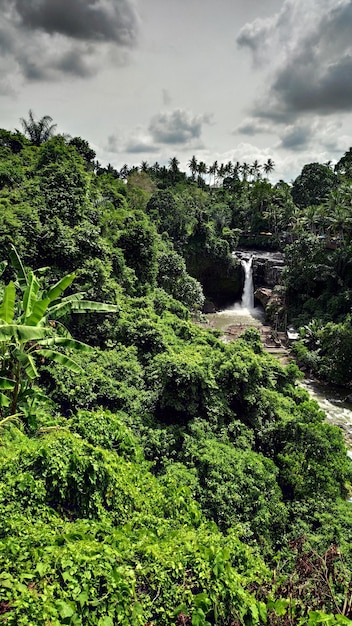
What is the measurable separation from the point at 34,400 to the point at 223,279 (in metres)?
37.8

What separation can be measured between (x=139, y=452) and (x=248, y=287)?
36.4 meters

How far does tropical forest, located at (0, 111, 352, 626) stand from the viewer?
445 cm

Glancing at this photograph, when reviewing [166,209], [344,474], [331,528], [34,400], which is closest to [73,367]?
[34,400]

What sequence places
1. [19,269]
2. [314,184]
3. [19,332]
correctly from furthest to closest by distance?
[314,184] < [19,269] < [19,332]

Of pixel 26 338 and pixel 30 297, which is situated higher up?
pixel 30 297

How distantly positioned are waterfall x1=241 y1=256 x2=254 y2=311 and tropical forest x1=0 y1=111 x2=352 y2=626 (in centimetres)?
1706

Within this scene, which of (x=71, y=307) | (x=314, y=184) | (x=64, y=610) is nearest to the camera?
(x=64, y=610)

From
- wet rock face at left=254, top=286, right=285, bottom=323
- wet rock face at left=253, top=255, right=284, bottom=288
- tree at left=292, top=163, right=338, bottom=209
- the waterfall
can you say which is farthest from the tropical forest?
tree at left=292, top=163, right=338, bottom=209

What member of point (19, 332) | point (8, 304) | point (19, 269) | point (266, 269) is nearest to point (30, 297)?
point (8, 304)

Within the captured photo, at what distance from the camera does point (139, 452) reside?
8.40m

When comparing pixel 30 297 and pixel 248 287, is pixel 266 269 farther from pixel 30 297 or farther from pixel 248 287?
pixel 30 297

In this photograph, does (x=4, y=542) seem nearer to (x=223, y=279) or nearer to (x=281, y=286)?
(x=281, y=286)

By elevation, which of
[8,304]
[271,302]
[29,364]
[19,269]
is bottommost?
[271,302]

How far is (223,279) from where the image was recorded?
4322 cm
